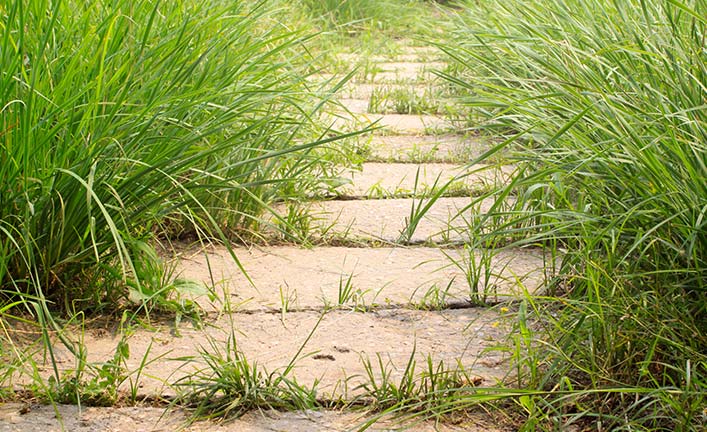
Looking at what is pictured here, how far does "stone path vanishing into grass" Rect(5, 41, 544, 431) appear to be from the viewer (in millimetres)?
1904

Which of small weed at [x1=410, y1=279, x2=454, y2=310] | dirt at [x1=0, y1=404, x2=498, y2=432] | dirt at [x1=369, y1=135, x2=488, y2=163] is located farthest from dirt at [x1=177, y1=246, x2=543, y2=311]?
dirt at [x1=369, y1=135, x2=488, y2=163]

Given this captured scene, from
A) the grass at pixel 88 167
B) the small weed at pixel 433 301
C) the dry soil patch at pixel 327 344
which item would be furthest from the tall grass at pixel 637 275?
the grass at pixel 88 167

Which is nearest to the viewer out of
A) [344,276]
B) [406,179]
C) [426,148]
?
[344,276]

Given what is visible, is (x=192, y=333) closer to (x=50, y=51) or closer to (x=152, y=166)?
(x=152, y=166)

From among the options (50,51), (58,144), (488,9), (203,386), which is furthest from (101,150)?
(488,9)

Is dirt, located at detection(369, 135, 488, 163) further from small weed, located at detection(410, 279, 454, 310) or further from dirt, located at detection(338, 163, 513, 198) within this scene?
small weed, located at detection(410, 279, 454, 310)

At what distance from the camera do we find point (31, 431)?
69.0 inches

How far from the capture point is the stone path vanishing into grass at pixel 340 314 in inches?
75.0

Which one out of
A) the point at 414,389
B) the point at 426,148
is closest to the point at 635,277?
the point at 414,389

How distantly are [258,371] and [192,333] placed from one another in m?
0.27

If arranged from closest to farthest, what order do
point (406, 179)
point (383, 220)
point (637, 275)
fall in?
point (637, 275) < point (383, 220) < point (406, 179)

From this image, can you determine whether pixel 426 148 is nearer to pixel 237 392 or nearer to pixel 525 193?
pixel 525 193


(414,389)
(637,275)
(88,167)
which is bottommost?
(414,389)

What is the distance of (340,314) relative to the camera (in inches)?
93.7
